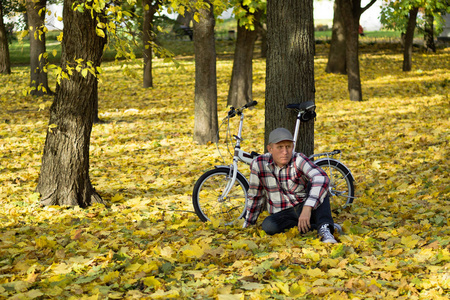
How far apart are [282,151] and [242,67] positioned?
952cm

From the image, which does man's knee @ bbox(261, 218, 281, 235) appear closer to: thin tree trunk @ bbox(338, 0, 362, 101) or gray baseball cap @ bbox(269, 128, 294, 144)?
gray baseball cap @ bbox(269, 128, 294, 144)

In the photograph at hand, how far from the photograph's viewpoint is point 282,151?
480 cm

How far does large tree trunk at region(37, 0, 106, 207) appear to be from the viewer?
6.18m

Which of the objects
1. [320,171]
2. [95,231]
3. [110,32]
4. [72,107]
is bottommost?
[95,231]

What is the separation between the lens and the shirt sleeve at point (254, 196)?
5069 millimetres

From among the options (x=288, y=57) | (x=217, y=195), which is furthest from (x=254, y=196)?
(x=288, y=57)

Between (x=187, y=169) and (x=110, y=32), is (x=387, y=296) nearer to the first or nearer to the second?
(x=110, y=32)

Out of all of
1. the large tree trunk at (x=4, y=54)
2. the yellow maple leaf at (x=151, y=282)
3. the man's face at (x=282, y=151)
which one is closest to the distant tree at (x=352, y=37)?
the man's face at (x=282, y=151)

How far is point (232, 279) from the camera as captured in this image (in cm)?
386

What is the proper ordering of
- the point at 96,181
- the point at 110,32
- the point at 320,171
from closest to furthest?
the point at 320,171 < the point at 110,32 < the point at 96,181

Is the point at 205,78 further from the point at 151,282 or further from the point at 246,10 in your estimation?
the point at 151,282

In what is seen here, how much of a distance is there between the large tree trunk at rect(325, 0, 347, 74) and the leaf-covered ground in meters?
8.61

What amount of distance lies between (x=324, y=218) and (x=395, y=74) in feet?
57.3

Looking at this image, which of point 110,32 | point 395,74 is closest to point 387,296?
point 110,32
